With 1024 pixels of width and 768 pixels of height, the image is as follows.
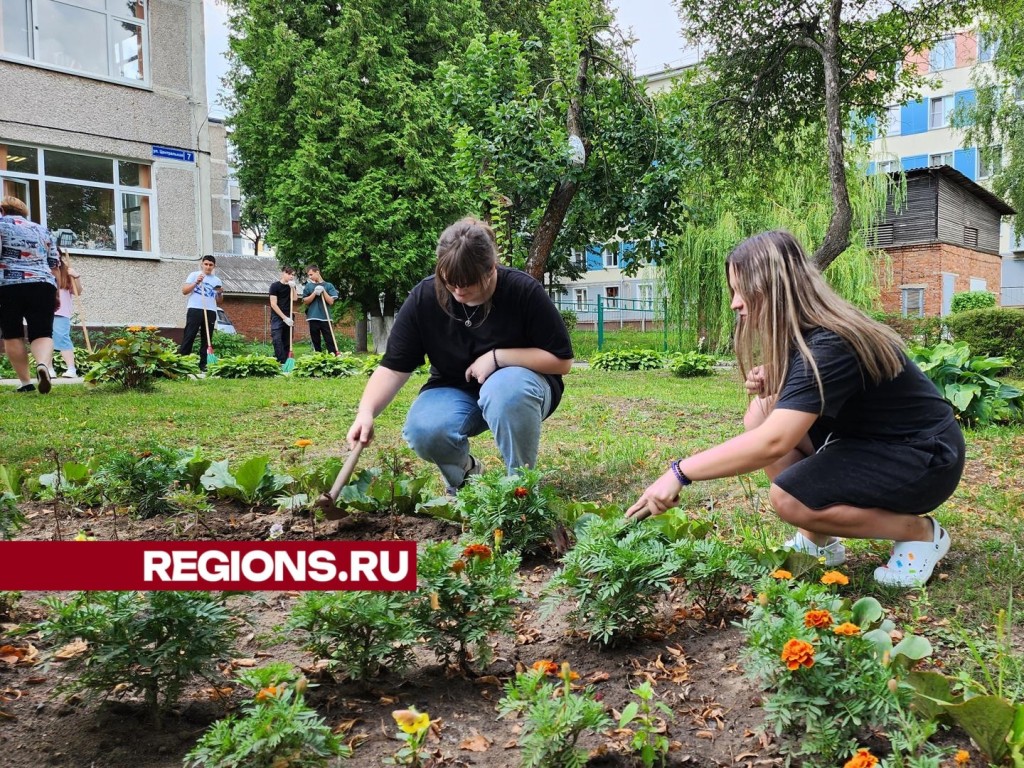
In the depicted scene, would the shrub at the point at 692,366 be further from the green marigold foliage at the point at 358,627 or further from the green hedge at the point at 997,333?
the green marigold foliage at the point at 358,627

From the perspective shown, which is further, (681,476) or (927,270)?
(927,270)

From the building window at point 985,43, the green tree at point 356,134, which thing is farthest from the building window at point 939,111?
the green tree at point 356,134

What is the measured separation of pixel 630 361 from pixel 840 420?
1028 cm

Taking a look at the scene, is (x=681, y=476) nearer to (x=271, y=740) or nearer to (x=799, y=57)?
(x=271, y=740)

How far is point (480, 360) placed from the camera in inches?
130

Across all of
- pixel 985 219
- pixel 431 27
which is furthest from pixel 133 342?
pixel 985 219

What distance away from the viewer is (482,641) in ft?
6.28

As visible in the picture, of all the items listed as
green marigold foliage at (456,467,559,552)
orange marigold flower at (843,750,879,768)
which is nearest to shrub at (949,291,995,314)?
green marigold foliage at (456,467,559,552)

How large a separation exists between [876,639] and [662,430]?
4182mm

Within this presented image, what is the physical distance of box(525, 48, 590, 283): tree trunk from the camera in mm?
8008

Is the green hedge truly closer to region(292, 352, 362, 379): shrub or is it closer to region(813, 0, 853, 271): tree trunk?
region(813, 0, 853, 271): tree trunk

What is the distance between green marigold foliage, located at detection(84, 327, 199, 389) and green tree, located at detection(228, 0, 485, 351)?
31.8 feet

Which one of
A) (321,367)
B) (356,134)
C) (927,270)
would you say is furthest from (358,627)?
(927,270)

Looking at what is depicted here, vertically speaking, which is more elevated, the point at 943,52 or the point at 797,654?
the point at 943,52
